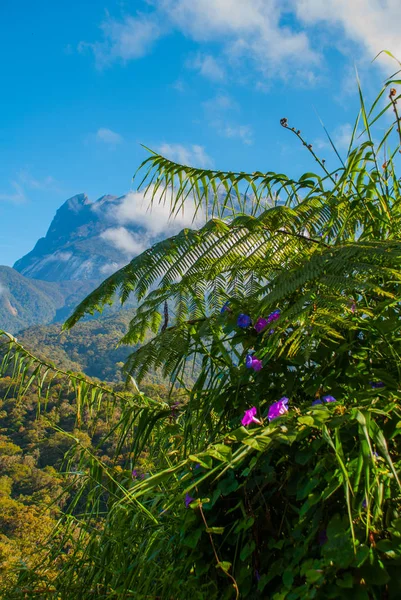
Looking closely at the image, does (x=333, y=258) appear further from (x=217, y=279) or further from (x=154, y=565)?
(x=154, y=565)

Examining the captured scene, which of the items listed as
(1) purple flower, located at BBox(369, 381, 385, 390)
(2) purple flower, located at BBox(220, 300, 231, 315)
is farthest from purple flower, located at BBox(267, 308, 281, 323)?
(1) purple flower, located at BBox(369, 381, 385, 390)

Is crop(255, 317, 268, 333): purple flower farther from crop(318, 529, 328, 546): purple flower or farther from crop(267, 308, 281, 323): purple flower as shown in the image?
crop(318, 529, 328, 546): purple flower

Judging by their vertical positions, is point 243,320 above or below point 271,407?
above

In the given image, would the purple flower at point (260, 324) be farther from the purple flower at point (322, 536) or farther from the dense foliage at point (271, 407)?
the purple flower at point (322, 536)

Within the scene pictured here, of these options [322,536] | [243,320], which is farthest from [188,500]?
[243,320]

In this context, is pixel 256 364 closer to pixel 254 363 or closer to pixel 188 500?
pixel 254 363

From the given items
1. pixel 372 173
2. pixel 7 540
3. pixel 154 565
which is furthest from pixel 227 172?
pixel 7 540

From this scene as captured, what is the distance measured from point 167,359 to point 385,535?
0.61 m

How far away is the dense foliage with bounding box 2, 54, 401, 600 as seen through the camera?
666mm

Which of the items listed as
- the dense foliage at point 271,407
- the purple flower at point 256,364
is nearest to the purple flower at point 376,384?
the dense foliage at point 271,407

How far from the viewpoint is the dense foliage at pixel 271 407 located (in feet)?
2.19

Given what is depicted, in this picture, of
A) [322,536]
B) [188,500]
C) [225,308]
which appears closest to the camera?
[322,536]

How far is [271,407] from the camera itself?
2.61ft

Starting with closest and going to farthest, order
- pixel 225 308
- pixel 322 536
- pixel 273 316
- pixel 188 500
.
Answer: pixel 322 536, pixel 188 500, pixel 273 316, pixel 225 308
